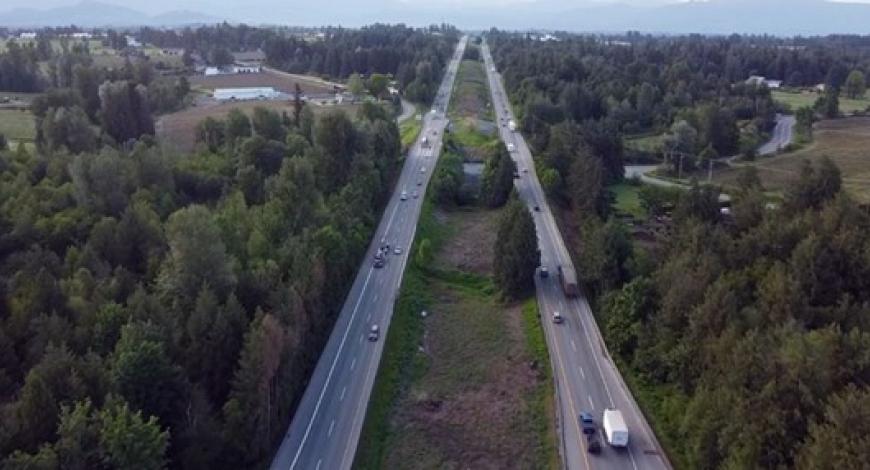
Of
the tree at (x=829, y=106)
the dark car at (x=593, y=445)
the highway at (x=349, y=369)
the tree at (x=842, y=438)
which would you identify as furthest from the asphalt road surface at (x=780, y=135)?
the tree at (x=842, y=438)

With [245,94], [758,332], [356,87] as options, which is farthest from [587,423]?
[245,94]

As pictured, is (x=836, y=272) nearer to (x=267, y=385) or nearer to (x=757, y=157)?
(x=267, y=385)

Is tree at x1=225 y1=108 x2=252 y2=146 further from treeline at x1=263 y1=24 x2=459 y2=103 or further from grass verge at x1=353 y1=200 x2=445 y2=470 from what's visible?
treeline at x1=263 y1=24 x2=459 y2=103

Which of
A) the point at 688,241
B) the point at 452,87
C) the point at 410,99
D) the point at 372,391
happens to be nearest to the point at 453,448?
the point at 372,391

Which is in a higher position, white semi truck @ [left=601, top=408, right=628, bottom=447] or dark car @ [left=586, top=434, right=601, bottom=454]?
white semi truck @ [left=601, top=408, right=628, bottom=447]

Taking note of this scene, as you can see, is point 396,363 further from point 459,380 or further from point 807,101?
point 807,101

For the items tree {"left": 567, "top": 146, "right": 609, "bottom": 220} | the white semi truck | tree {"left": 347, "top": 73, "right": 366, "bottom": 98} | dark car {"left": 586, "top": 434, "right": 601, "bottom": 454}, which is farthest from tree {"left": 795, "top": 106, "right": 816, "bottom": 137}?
dark car {"left": 586, "top": 434, "right": 601, "bottom": 454}
